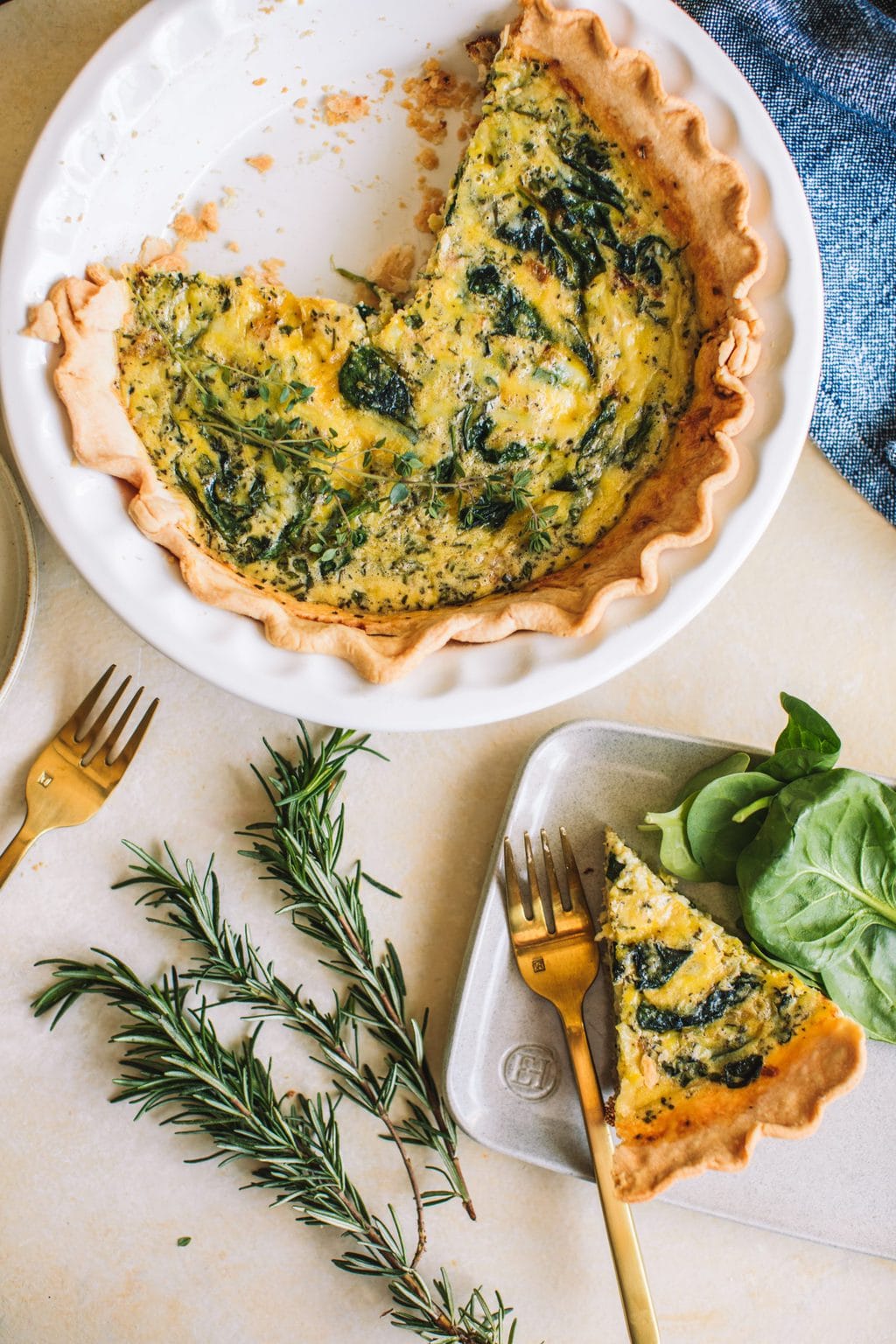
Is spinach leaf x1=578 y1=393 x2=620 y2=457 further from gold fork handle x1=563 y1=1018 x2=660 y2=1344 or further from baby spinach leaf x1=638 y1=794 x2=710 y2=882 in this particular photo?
gold fork handle x1=563 y1=1018 x2=660 y2=1344

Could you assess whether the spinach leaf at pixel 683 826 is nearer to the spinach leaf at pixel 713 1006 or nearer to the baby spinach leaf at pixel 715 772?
the baby spinach leaf at pixel 715 772

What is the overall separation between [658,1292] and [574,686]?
152 cm

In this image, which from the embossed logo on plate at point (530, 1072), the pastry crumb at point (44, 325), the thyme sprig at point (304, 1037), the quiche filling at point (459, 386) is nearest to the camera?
the pastry crumb at point (44, 325)

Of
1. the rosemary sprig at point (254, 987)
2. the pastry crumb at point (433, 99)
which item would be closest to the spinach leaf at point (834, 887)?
the rosemary sprig at point (254, 987)

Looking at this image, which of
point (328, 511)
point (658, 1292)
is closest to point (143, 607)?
point (328, 511)

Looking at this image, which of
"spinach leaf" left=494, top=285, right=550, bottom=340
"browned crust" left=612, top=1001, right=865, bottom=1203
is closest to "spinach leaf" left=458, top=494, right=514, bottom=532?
"spinach leaf" left=494, top=285, right=550, bottom=340

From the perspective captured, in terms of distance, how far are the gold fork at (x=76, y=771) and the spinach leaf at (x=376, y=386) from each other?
2.67 ft

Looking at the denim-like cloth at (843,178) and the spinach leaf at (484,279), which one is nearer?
the spinach leaf at (484,279)

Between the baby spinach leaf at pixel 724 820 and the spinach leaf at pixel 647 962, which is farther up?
the baby spinach leaf at pixel 724 820

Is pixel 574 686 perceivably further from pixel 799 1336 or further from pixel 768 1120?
pixel 799 1336

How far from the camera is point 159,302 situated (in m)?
2.04

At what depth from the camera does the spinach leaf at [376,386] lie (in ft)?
6.70

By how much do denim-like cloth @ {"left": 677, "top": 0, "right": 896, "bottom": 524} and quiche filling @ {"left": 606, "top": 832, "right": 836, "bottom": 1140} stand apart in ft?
3.64

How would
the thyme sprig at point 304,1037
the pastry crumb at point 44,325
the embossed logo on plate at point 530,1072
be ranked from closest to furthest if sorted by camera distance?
the pastry crumb at point 44,325 → the thyme sprig at point 304,1037 → the embossed logo on plate at point 530,1072
